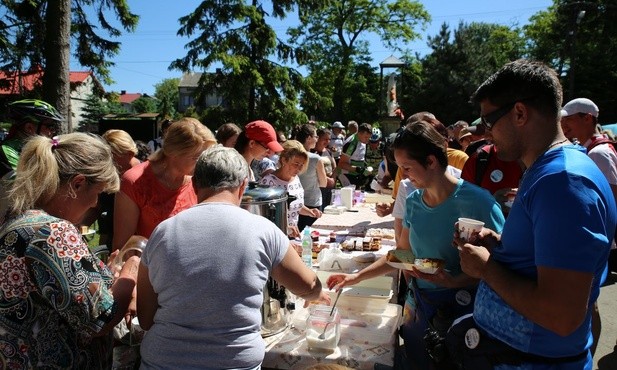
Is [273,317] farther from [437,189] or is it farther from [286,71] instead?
[286,71]

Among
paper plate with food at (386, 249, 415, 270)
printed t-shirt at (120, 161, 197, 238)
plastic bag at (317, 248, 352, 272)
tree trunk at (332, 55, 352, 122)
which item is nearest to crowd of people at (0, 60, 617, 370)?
paper plate with food at (386, 249, 415, 270)

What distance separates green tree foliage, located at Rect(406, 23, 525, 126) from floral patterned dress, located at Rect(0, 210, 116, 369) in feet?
97.1

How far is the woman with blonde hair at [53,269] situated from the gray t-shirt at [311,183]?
3.64m

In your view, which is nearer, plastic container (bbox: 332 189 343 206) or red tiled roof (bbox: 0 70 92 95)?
plastic container (bbox: 332 189 343 206)

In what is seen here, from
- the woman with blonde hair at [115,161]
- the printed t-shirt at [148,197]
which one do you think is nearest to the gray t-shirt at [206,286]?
the printed t-shirt at [148,197]

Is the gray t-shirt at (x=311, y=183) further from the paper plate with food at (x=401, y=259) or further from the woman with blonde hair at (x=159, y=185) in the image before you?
the paper plate with food at (x=401, y=259)

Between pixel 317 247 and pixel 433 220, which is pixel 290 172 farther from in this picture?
pixel 433 220

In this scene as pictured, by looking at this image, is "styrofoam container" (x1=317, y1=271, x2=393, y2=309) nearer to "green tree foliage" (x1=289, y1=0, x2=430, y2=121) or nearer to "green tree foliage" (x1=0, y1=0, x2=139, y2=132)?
"green tree foliage" (x1=0, y1=0, x2=139, y2=132)

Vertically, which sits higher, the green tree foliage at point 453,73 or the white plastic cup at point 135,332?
the green tree foliage at point 453,73

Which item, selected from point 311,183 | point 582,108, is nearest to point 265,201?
point 311,183

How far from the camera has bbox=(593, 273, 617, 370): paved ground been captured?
11.3 feet

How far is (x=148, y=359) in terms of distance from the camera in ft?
4.84

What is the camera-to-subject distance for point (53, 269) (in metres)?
1.32

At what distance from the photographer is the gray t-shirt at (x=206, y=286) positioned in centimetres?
141
